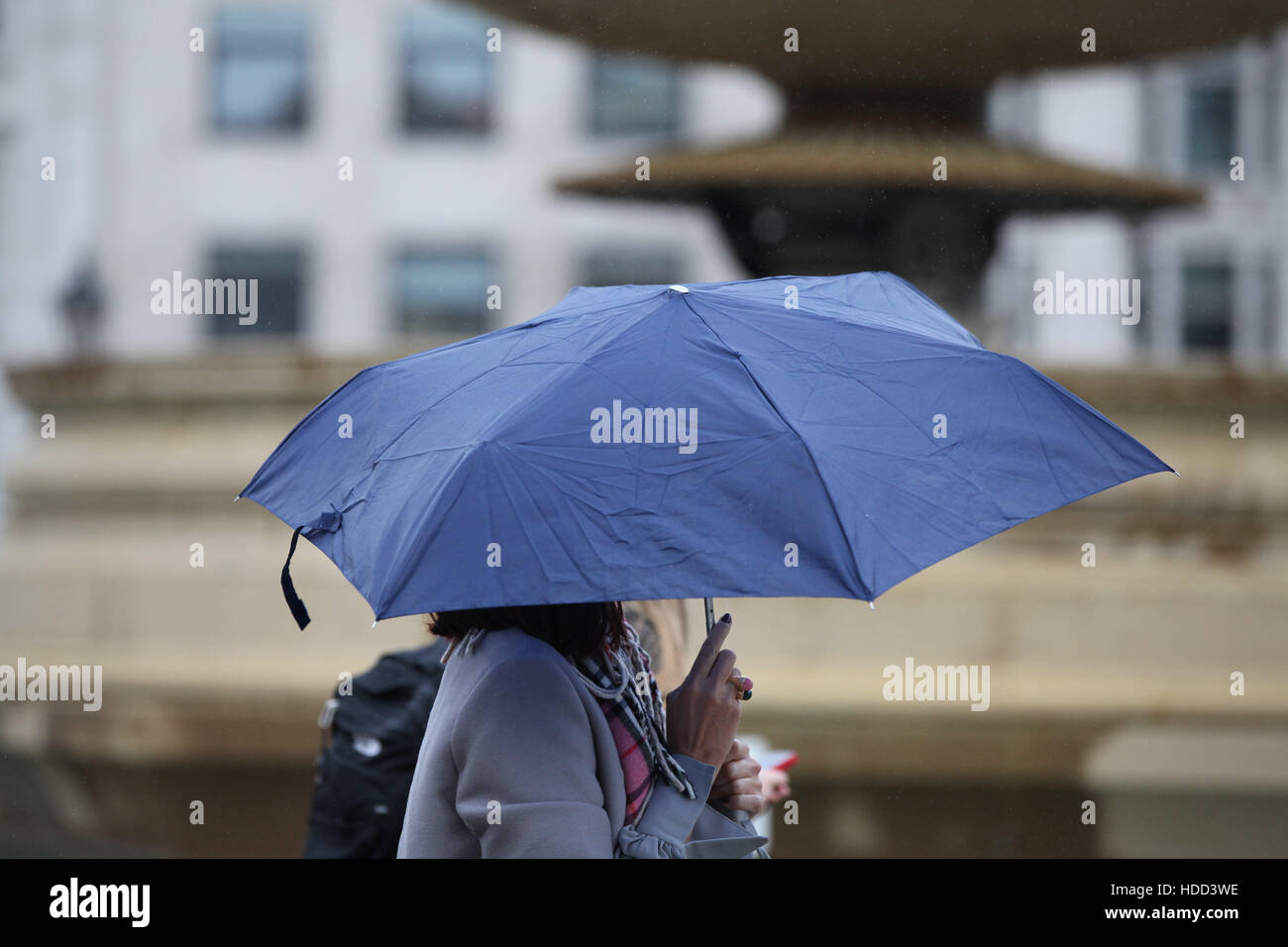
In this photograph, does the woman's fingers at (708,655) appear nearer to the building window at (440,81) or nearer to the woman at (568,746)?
the woman at (568,746)

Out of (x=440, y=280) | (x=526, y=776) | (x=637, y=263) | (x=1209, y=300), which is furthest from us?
(x=1209, y=300)

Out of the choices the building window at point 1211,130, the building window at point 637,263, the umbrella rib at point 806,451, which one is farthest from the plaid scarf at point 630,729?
the building window at point 1211,130

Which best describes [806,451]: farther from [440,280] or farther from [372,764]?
[440,280]

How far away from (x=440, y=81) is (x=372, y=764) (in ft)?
83.3

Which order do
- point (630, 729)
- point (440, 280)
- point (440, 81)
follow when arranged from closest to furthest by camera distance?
point (630, 729)
point (440, 280)
point (440, 81)

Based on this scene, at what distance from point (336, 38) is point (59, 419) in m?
21.4

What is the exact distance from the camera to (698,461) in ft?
7.47

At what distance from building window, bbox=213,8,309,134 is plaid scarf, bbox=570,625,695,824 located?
26718 mm

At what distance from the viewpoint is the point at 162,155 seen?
91.8 ft

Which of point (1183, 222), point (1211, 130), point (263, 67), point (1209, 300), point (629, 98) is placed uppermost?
point (263, 67)

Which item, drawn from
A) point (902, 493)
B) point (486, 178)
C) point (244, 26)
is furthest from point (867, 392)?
point (244, 26)

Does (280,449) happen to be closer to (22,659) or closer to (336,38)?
(22,659)

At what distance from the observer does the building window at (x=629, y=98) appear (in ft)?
88.5

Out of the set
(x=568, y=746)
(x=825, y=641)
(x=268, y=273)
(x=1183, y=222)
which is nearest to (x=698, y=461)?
(x=568, y=746)
